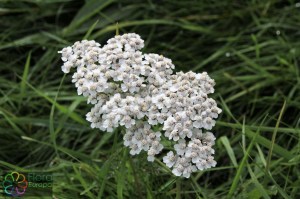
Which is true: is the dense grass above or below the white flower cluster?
above

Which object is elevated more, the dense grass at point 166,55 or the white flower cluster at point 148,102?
the dense grass at point 166,55

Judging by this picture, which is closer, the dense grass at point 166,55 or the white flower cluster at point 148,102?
the white flower cluster at point 148,102

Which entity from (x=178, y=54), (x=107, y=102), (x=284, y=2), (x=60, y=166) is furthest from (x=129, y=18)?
(x=107, y=102)

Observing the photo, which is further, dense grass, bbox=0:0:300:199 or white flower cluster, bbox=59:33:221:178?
dense grass, bbox=0:0:300:199

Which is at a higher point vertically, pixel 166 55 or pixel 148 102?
pixel 166 55
